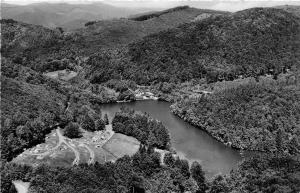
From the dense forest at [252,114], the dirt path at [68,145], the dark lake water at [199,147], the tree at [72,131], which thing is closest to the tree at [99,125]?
the tree at [72,131]

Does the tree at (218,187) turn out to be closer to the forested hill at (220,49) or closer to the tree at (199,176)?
the tree at (199,176)

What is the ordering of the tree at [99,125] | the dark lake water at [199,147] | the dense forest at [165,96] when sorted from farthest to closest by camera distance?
the tree at [99,125]
the dark lake water at [199,147]
the dense forest at [165,96]

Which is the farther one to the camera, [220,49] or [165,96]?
[220,49]

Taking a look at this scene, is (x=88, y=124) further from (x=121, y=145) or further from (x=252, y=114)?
(x=252, y=114)

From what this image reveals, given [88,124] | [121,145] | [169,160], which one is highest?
[169,160]

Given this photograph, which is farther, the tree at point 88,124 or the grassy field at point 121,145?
the tree at point 88,124

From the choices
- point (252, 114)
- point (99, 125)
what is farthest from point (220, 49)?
point (99, 125)
